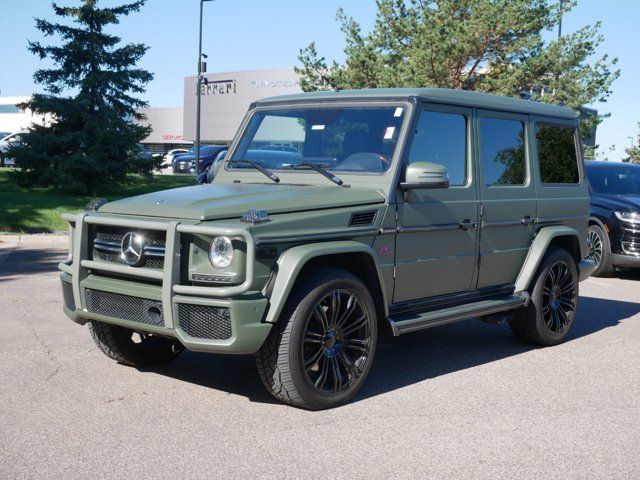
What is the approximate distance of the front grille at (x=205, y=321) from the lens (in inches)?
185

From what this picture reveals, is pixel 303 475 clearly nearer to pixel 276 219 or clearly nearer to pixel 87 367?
pixel 276 219

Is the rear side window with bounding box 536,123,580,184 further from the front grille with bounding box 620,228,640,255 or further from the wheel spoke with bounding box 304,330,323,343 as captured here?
the front grille with bounding box 620,228,640,255

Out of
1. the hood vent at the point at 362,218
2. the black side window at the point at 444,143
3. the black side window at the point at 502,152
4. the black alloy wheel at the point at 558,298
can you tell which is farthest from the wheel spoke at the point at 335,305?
the black alloy wheel at the point at 558,298

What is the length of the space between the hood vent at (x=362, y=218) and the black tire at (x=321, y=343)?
1.15 feet

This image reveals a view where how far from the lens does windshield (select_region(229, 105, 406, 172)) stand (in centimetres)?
589

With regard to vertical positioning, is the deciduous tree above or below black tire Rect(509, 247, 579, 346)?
above

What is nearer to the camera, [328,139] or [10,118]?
[328,139]

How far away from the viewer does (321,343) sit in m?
5.16

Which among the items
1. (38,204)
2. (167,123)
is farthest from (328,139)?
(167,123)

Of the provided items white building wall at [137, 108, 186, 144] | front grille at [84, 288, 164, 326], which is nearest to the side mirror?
front grille at [84, 288, 164, 326]

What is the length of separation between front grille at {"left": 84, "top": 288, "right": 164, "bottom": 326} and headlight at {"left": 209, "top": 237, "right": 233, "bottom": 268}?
43cm

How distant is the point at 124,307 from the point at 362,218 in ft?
5.28

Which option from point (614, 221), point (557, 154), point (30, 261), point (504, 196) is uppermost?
point (557, 154)

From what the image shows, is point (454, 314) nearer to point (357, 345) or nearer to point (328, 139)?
point (357, 345)
